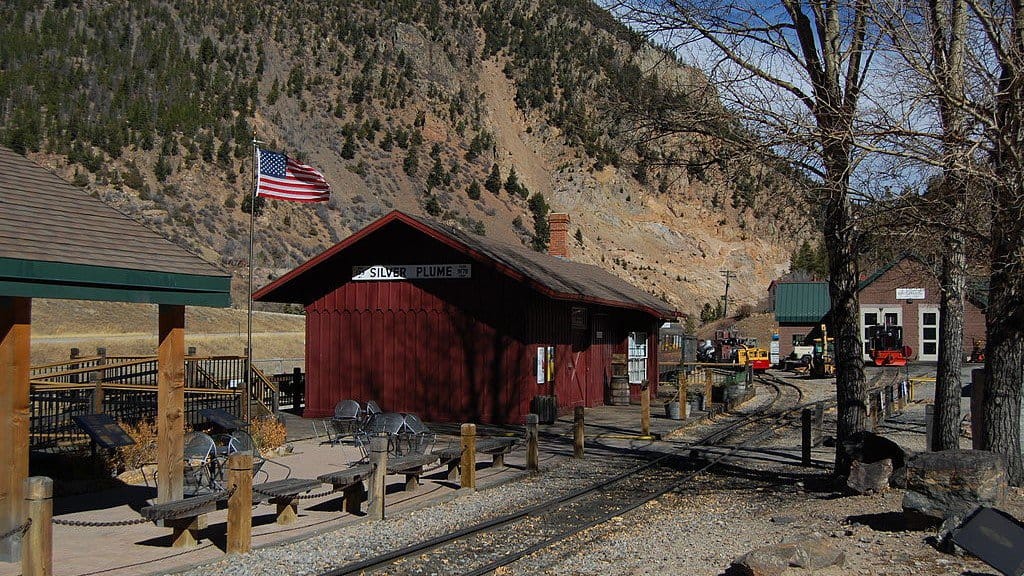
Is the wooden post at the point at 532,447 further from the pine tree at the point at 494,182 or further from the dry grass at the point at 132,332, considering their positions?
the pine tree at the point at 494,182

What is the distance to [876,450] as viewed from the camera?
39.6ft

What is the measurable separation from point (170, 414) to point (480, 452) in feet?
17.5

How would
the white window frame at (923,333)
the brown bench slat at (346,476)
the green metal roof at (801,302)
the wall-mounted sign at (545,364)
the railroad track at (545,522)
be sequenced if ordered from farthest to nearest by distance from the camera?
1. the green metal roof at (801,302)
2. the white window frame at (923,333)
3. the wall-mounted sign at (545,364)
4. the brown bench slat at (346,476)
5. the railroad track at (545,522)

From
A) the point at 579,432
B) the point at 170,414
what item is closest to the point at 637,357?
the point at 579,432

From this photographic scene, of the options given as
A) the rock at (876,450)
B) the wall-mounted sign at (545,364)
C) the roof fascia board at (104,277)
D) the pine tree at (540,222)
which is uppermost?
the pine tree at (540,222)

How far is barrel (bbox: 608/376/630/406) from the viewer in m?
27.0

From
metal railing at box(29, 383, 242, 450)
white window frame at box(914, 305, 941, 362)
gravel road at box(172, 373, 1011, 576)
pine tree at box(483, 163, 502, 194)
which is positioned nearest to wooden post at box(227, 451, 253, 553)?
gravel road at box(172, 373, 1011, 576)

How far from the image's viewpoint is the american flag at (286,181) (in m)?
17.8

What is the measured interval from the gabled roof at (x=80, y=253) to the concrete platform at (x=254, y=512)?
2514 millimetres

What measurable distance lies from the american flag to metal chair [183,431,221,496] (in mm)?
6780

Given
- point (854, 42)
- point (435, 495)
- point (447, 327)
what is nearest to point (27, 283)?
point (435, 495)

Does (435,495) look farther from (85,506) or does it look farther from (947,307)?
(947,307)

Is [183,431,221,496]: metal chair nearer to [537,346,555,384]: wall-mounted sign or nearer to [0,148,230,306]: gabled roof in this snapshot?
[0,148,230,306]: gabled roof

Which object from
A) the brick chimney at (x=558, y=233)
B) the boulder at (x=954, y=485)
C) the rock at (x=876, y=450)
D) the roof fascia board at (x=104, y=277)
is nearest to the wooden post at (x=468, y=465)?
the roof fascia board at (x=104, y=277)
